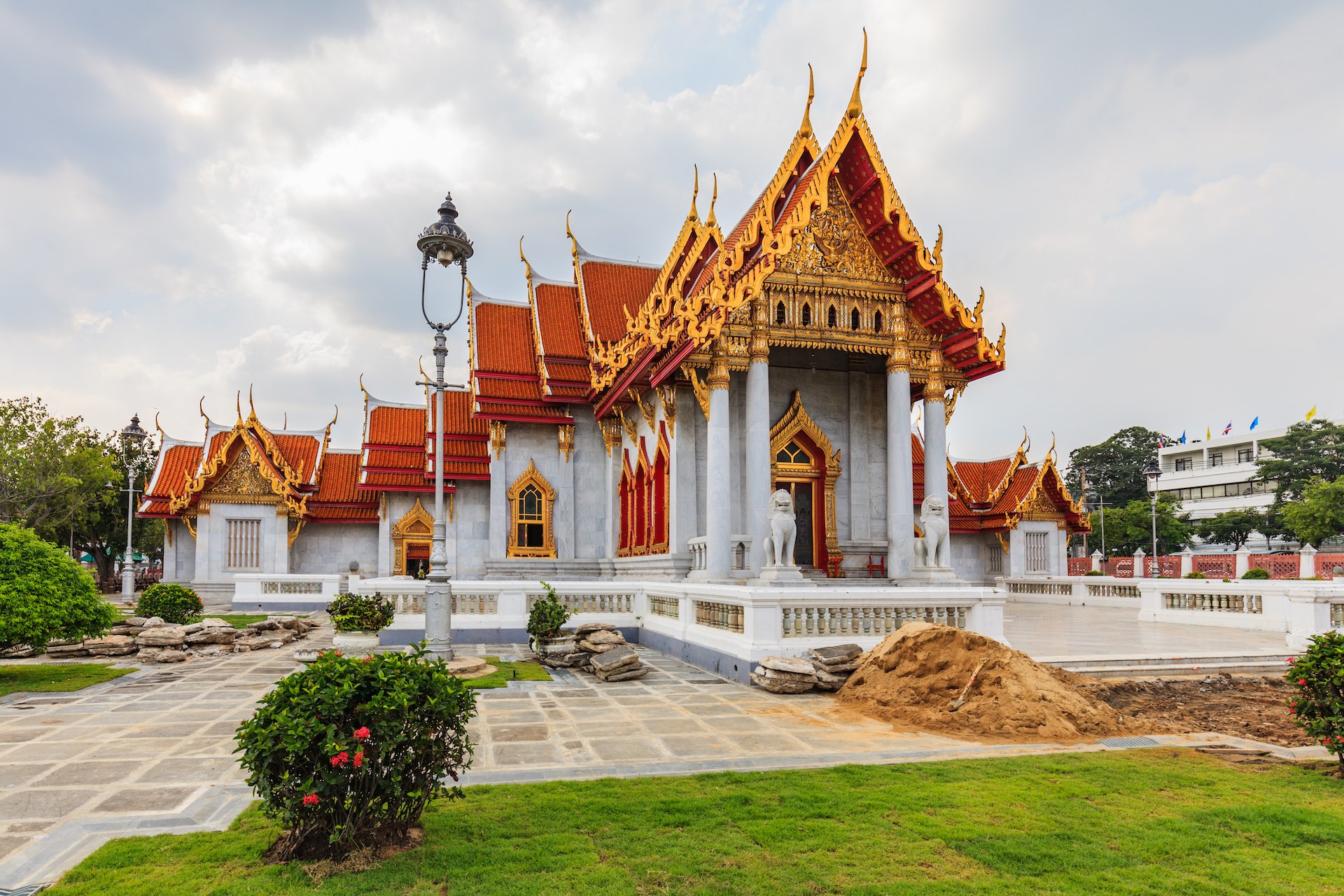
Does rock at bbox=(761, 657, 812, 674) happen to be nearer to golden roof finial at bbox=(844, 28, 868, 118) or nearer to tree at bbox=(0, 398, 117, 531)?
golden roof finial at bbox=(844, 28, 868, 118)

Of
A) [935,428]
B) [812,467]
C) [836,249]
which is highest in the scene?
[836,249]

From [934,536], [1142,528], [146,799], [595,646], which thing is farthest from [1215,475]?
[146,799]

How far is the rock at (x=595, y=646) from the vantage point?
11133 millimetres

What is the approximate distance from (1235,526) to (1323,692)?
5764 centimetres

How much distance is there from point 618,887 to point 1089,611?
18.2 metres

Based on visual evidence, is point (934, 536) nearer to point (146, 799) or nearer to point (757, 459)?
point (757, 459)

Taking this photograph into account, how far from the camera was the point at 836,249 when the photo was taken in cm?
1516

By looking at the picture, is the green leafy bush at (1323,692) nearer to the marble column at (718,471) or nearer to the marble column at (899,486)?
the marble column at (718,471)

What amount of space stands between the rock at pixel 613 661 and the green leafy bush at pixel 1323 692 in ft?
21.3

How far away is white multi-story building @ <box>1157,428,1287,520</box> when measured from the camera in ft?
219

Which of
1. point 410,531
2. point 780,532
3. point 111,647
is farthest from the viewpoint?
point 410,531

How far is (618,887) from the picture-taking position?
3.93 m

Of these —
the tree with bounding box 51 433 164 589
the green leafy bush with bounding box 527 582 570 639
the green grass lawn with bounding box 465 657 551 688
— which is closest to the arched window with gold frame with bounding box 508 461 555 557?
the green leafy bush with bounding box 527 582 570 639

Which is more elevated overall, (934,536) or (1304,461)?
(1304,461)
